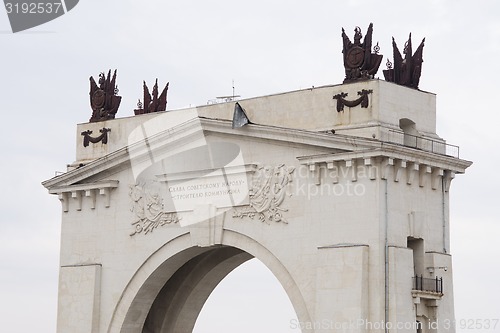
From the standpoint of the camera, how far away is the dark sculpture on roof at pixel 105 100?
44031 millimetres

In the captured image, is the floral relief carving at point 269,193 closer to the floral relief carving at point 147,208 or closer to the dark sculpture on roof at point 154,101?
the floral relief carving at point 147,208

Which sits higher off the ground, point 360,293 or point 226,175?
point 226,175

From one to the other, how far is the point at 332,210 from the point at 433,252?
317 cm

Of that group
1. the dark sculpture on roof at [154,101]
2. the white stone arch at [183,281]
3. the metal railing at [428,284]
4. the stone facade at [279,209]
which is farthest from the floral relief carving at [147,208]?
the metal railing at [428,284]

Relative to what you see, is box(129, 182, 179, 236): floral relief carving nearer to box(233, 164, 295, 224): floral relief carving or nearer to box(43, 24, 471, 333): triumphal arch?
box(43, 24, 471, 333): triumphal arch

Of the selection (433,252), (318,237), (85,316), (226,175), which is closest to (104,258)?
(85,316)

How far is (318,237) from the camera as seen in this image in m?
37.0

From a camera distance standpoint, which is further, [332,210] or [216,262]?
[216,262]

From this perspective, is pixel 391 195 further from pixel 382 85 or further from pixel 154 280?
pixel 154 280

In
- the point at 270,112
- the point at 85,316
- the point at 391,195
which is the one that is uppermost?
the point at 270,112

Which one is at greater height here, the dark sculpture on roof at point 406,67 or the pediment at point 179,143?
the dark sculpture on roof at point 406,67

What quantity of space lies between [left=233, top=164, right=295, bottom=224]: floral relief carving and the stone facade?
0.04 metres

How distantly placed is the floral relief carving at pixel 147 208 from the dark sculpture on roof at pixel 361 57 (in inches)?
303

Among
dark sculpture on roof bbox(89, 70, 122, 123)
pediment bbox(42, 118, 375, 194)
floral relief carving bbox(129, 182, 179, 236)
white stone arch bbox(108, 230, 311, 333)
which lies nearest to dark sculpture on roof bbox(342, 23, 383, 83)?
pediment bbox(42, 118, 375, 194)
